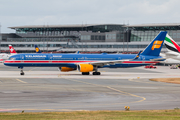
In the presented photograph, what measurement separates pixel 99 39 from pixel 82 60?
120m

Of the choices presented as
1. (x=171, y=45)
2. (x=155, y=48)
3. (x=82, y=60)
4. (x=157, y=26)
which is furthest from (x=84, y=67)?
(x=157, y=26)

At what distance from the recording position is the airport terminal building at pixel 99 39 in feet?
567

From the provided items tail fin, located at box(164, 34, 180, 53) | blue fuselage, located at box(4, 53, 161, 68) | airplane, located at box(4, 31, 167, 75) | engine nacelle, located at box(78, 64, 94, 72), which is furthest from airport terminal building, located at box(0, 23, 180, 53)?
engine nacelle, located at box(78, 64, 94, 72)

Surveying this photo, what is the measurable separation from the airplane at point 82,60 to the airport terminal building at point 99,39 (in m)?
96.4

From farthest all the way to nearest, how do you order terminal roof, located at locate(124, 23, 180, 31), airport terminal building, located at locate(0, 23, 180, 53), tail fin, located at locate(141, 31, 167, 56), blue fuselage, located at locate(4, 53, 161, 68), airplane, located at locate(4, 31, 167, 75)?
airport terminal building, located at locate(0, 23, 180, 53), terminal roof, located at locate(124, 23, 180, 31), tail fin, located at locate(141, 31, 167, 56), blue fuselage, located at locate(4, 53, 161, 68), airplane, located at locate(4, 31, 167, 75)

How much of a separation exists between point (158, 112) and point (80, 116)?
5.73 metres

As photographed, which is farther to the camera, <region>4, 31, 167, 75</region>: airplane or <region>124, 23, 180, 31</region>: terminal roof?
<region>124, 23, 180, 31</region>: terminal roof

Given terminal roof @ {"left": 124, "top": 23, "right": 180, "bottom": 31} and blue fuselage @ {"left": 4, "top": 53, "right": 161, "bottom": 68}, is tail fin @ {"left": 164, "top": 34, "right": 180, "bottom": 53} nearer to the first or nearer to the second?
blue fuselage @ {"left": 4, "top": 53, "right": 161, "bottom": 68}

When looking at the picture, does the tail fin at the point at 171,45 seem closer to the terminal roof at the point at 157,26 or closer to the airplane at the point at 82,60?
the airplane at the point at 82,60

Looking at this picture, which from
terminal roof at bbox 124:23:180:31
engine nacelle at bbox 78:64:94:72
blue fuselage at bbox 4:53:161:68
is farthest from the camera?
terminal roof at bbox 124:23:180:31

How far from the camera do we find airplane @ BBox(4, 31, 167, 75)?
6241cm

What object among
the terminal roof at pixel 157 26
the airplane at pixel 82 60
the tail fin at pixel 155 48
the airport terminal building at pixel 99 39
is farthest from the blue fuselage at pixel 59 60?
the terminal roof at pixel 157 26

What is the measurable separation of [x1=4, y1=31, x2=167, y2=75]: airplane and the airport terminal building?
96.4 meters

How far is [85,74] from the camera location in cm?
6419
